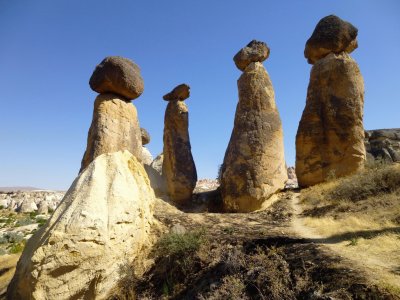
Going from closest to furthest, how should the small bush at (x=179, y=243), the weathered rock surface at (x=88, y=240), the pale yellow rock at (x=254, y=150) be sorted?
the weathered rock surface at (x=88, y=240) → the small bush at (x=179, y=243) → the pale yellow rock at (x=254, y=150)

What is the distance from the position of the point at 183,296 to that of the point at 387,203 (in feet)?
16.1

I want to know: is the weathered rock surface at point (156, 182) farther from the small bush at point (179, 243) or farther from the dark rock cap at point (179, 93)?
the small bush at point (179, 243)

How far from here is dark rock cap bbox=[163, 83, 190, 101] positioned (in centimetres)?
1343

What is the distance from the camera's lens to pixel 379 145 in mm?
14180

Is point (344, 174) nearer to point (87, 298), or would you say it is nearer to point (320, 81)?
point (320, 81)

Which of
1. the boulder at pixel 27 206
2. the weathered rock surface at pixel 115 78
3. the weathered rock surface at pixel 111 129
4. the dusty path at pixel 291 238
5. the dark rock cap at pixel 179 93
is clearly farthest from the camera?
the boulder at pixel 27 206

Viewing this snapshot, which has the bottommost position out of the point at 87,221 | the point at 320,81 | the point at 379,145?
the point at 87,221

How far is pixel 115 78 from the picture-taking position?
10719 mm

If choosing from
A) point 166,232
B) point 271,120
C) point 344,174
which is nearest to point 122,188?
point 166,232

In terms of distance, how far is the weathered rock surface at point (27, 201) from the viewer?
30.6 metres

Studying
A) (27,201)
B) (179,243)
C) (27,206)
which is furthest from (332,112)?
(27,201)

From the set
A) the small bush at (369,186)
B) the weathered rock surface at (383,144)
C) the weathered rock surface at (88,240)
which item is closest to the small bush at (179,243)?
the weathered rock surface at (88,240)

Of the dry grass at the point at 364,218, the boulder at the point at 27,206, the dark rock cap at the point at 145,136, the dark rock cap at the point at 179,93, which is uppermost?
the dark rock cap at the point at 179,93

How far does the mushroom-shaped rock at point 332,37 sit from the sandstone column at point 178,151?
194 inches
